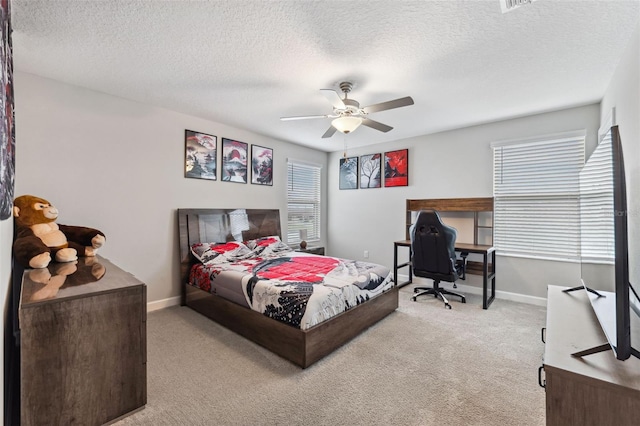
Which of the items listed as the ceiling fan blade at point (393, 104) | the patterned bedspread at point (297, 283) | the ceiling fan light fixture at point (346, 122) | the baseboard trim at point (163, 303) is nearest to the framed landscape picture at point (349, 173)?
the patterned bedspread at point (297, 283)

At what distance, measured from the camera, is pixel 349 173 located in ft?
18.1

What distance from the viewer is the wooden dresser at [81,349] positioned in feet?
→ 4.45

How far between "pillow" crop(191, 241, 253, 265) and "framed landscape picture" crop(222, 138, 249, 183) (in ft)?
3.44

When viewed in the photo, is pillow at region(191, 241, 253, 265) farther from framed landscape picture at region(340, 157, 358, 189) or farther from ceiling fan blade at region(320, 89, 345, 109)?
framed landscape picture at region(340, 157, 358, 189)

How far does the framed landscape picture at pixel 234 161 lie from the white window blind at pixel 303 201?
95 centimetres

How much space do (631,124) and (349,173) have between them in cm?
390

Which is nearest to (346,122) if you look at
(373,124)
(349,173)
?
(373,124)

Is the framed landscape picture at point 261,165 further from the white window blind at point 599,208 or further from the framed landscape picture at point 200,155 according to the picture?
the white window blind at point 599,208

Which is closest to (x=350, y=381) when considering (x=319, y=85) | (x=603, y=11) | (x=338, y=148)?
(x=319, y=85)

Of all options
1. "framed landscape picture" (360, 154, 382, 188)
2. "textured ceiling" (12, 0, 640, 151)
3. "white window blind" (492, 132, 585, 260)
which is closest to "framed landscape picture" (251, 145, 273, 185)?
"textured ceiling" (12, 0, 640, 151)

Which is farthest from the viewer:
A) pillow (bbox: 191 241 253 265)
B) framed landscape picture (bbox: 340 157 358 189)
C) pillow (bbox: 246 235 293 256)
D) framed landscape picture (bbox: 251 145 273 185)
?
framed landscape picture (bbox: 340 157 358 189)

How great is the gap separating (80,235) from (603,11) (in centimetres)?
437

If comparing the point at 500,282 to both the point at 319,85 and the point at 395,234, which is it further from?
the point at 319,85

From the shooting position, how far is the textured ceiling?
1.75 meters
